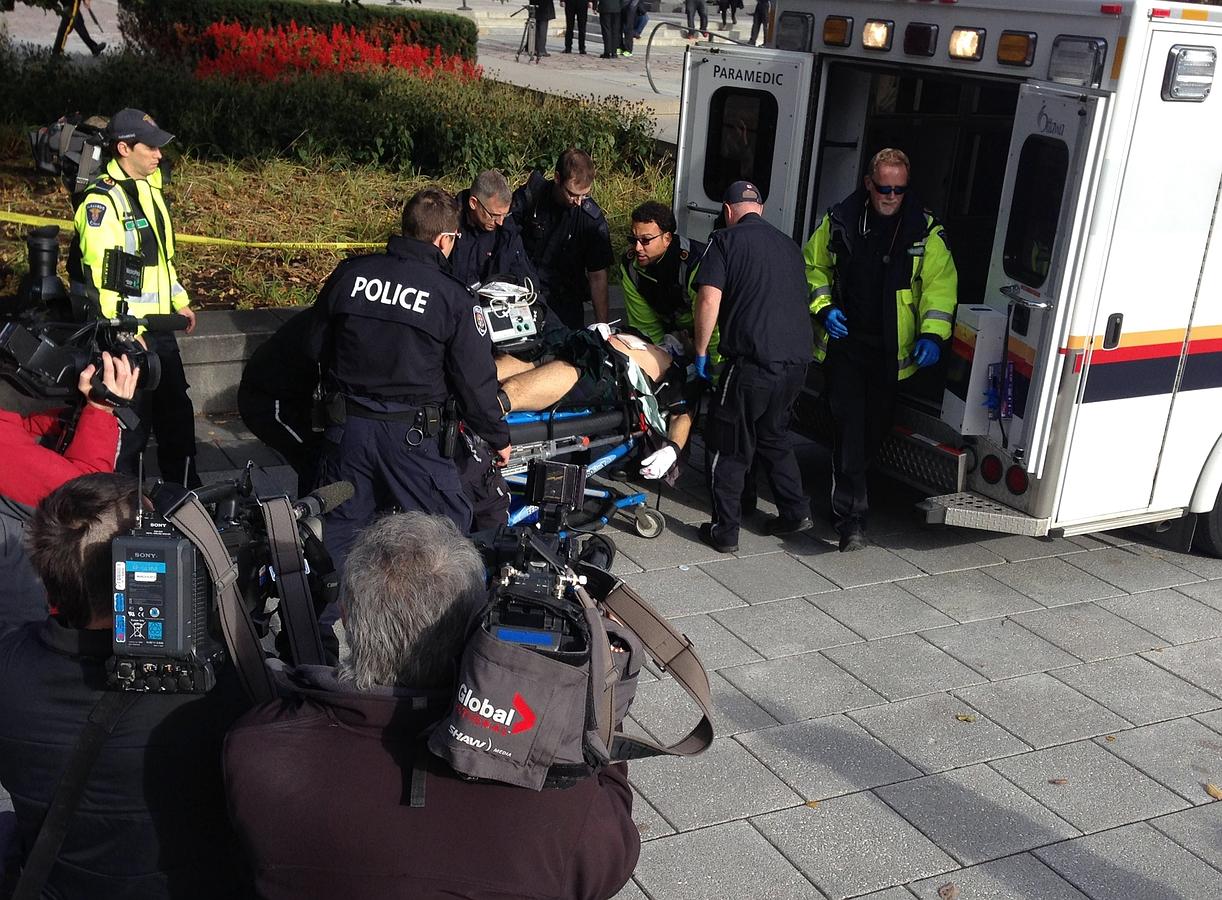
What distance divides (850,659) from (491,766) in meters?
3.45

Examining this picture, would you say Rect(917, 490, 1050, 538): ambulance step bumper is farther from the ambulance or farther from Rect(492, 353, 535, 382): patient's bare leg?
Rect(492, 353, 535, 382): patient's bare leg

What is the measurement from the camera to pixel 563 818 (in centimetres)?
239

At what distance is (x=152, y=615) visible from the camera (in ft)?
7.82

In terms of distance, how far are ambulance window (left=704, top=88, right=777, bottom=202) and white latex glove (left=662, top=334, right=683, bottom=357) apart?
1076mm

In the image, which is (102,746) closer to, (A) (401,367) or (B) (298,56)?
(A) (401,367)

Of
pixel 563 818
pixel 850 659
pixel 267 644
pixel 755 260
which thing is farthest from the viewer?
pixel 755 260

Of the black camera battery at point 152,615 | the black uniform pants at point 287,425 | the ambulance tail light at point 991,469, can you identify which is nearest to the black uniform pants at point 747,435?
the ambulance tail light at point 991,469

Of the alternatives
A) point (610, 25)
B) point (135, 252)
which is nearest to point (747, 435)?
point (135, 252)

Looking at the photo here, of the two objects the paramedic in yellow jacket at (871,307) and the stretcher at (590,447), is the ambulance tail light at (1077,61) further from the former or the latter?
the stretcher at (590,447)

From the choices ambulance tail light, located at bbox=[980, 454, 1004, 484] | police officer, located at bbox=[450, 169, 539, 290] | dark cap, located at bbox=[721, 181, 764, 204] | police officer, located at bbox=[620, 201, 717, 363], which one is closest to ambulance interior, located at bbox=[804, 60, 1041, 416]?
ambulance tail light, located at bbox=[980, 454, 1004, 484]

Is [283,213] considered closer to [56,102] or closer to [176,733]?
[56,102]

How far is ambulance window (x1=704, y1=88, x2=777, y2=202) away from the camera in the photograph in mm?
7137

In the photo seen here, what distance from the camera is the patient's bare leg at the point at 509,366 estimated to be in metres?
6.25

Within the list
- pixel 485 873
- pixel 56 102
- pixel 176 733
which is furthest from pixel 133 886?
pixel 56 102
